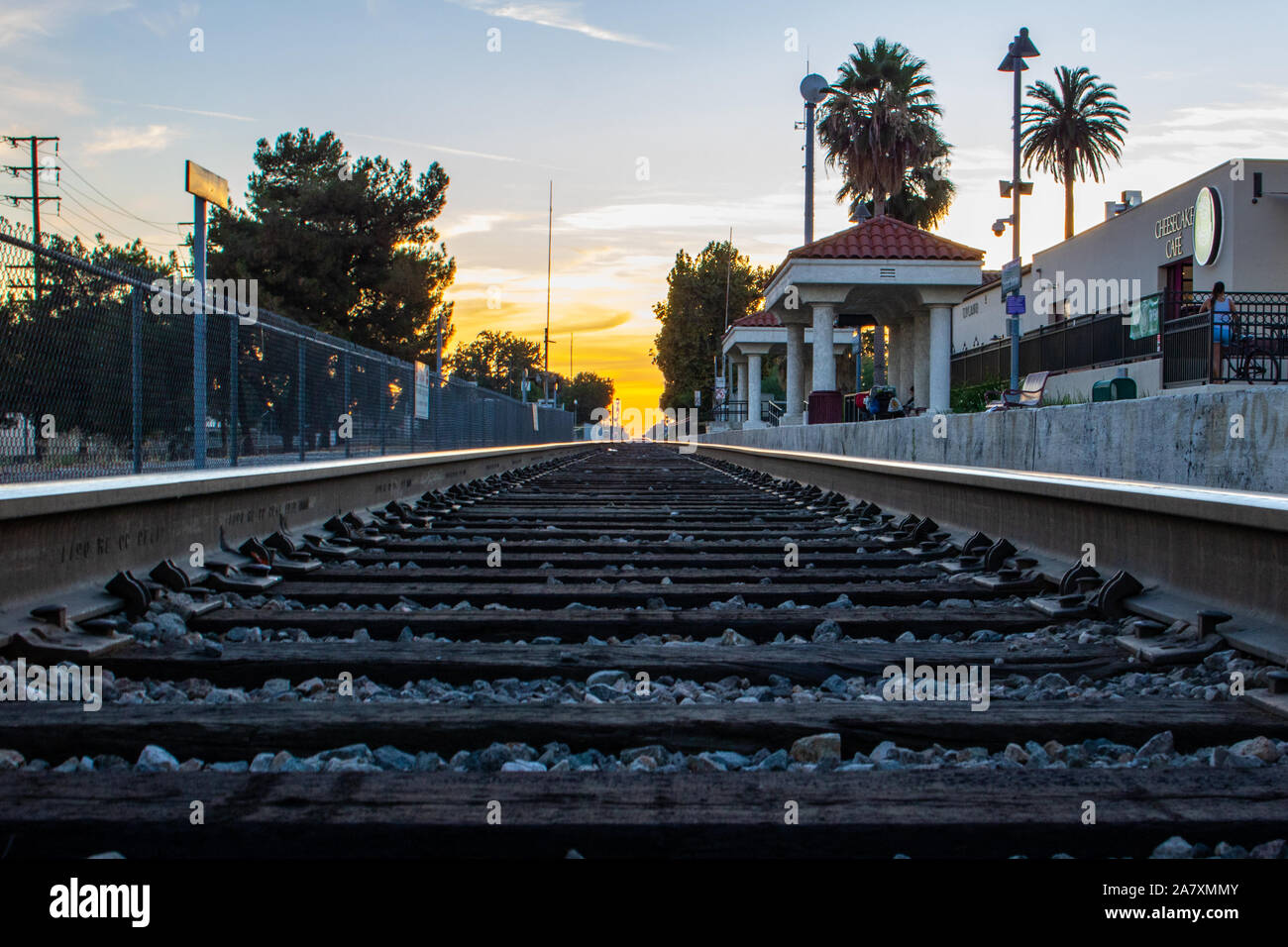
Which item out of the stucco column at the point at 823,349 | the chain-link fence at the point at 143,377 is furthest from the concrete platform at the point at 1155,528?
the stucco column at the point at 823,349

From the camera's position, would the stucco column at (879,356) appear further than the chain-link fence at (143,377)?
Yes

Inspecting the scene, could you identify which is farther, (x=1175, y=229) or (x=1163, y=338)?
(x=1175, y=229)

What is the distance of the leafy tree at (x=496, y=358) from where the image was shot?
541ft

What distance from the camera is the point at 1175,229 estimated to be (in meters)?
29.8

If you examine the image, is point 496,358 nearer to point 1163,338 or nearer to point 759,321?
point 759,321

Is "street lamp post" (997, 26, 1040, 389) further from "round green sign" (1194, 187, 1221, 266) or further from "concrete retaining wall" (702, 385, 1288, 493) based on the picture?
"concrete retaining wall" (702, 385, 1288, 493)

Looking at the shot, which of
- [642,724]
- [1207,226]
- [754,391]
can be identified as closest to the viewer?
[642,724]

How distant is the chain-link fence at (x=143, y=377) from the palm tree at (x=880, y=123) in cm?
4060

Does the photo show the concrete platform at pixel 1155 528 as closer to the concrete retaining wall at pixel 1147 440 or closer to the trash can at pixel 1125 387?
the concrete retaining wall at pixel 1147 440

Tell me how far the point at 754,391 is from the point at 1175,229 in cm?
1724

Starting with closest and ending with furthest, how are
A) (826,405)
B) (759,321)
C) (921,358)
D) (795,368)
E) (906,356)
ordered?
1. (826,405)
2. (921,358)
3. (795,368)
4. (906,356)
5. (759,321)

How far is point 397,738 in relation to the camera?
2.69 metres

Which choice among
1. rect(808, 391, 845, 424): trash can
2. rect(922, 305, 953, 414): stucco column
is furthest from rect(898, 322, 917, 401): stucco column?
rect(808, 391, 845, 424): trash can

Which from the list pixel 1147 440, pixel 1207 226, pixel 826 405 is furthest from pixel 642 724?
pixel 1207 226
